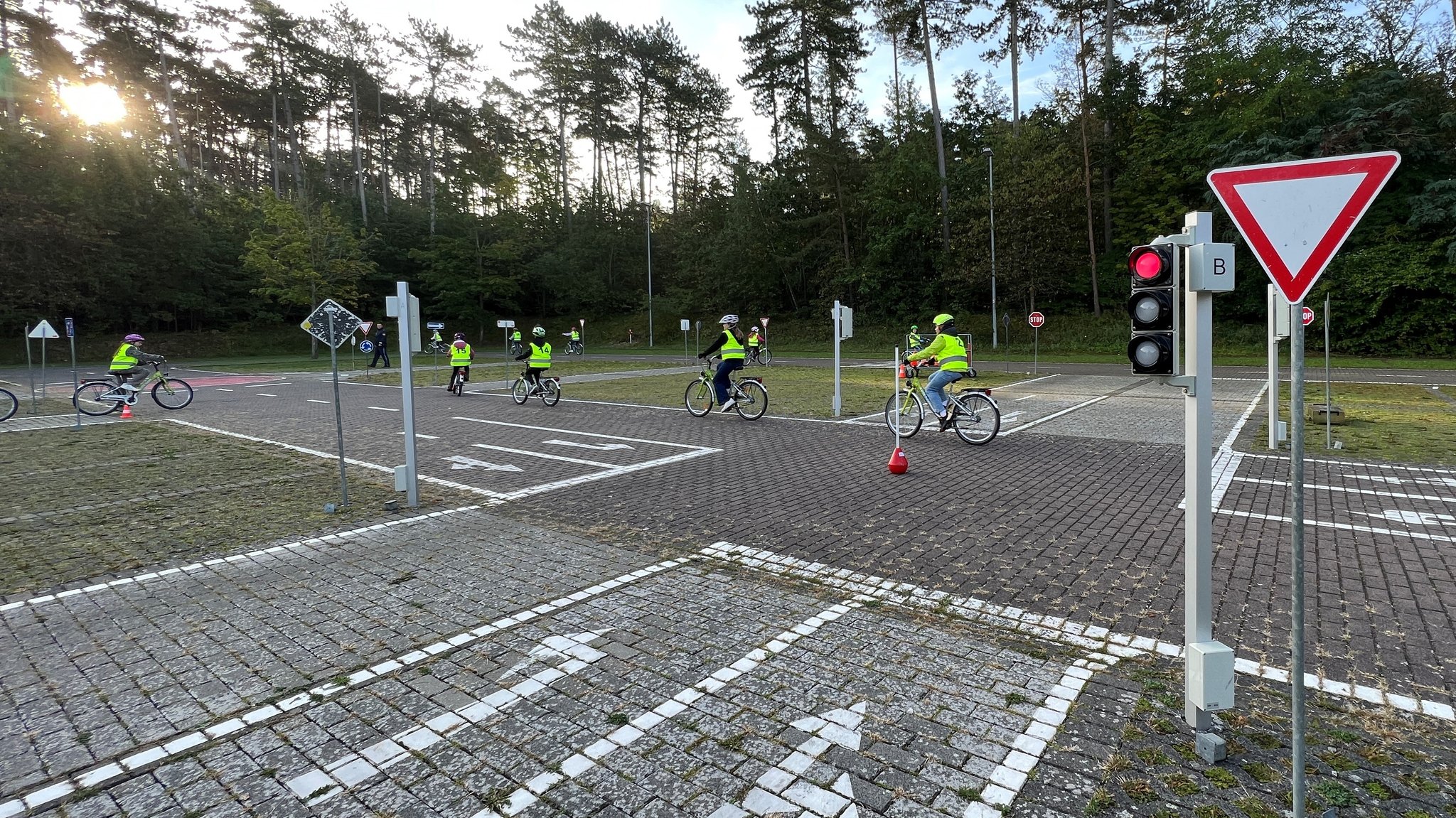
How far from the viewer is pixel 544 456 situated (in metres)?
10.2

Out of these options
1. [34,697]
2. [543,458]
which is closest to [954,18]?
[543,458]

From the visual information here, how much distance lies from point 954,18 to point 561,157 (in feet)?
103

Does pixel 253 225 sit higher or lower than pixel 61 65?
lower

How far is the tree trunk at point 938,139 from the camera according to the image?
4084cm

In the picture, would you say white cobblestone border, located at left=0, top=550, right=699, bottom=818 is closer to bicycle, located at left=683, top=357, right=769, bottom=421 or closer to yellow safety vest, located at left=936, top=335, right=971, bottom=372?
yellow safety vest, located at left=936, top=335, right=971, bottom=372

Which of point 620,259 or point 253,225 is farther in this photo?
point 620,259

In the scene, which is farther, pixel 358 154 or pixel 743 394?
pixel 358 154

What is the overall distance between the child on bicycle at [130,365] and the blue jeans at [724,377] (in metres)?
12.7

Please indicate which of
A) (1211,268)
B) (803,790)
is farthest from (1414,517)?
(803,790)

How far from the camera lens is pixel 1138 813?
101 inches

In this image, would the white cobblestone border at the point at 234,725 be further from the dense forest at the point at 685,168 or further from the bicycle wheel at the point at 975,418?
the dense forest at the point at 685,168

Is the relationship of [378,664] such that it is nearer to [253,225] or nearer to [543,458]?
[543,458]

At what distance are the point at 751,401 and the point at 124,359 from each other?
13816mm

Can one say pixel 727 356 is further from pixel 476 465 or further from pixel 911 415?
pixel 476 465
